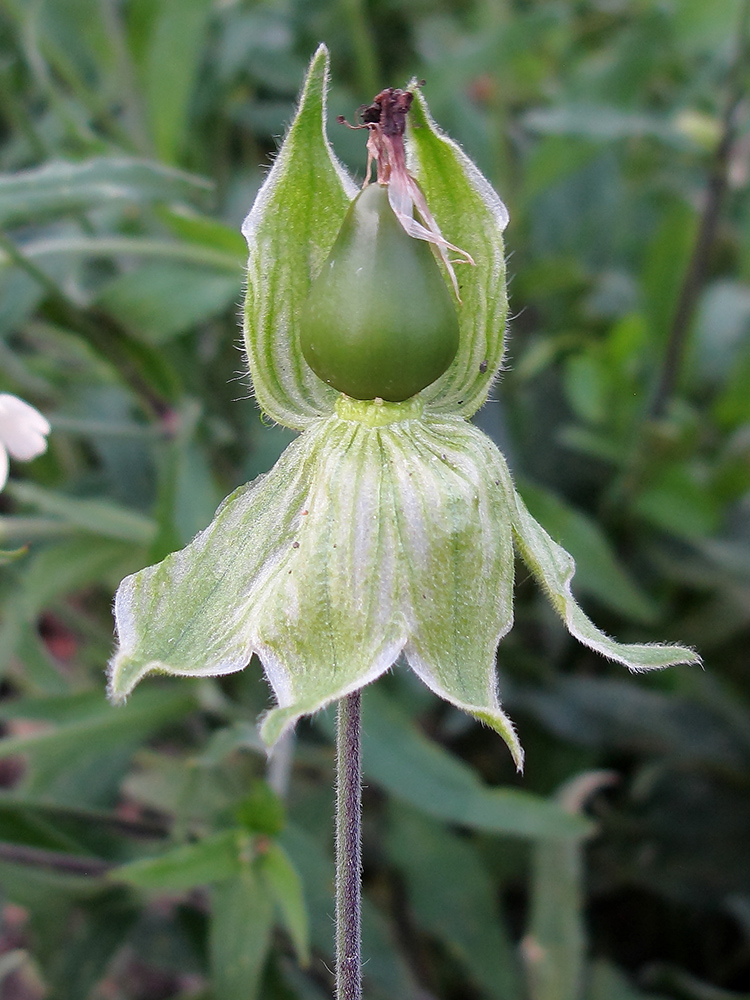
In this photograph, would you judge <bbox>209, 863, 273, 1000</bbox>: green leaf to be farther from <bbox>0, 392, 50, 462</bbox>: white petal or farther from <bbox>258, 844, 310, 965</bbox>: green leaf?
<bbox>0, 392, 50, 462</bbox>: white petal

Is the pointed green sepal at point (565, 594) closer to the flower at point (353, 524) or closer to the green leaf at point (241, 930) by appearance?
the flower at point (353, 524)

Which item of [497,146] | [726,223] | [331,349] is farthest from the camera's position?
[726,223]

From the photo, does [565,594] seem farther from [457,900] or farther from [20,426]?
[457,900]

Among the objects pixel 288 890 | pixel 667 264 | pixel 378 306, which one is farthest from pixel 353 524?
pixel 667 264

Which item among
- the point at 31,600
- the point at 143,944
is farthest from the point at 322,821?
the point at 31,600

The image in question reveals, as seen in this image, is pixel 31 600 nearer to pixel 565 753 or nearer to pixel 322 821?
pixel 322 821

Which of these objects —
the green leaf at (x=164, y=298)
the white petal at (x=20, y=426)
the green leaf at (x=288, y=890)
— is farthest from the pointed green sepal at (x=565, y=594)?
the green leaf at (x=164, y=298)
